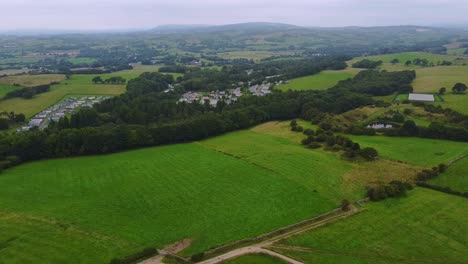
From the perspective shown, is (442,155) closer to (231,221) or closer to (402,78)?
(231,221)

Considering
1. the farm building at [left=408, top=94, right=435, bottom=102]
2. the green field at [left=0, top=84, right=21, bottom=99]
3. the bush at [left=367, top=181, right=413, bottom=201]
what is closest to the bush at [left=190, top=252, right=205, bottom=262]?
the bush at [left=367, top=181, right=413, bottom=201]

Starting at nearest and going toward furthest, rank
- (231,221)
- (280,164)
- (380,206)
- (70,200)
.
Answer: (231,221)
(380,206)
(70,200)
(280,164)

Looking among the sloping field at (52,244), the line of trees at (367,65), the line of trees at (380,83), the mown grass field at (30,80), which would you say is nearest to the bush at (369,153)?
the sloping field at (52,244)

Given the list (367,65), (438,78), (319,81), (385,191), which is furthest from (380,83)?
(385,191)

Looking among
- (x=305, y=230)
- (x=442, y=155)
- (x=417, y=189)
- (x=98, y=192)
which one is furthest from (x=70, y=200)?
(x=442, y=155)

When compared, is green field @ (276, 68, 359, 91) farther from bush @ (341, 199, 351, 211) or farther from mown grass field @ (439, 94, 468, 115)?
bush @ (341, 199, 351, 211)
